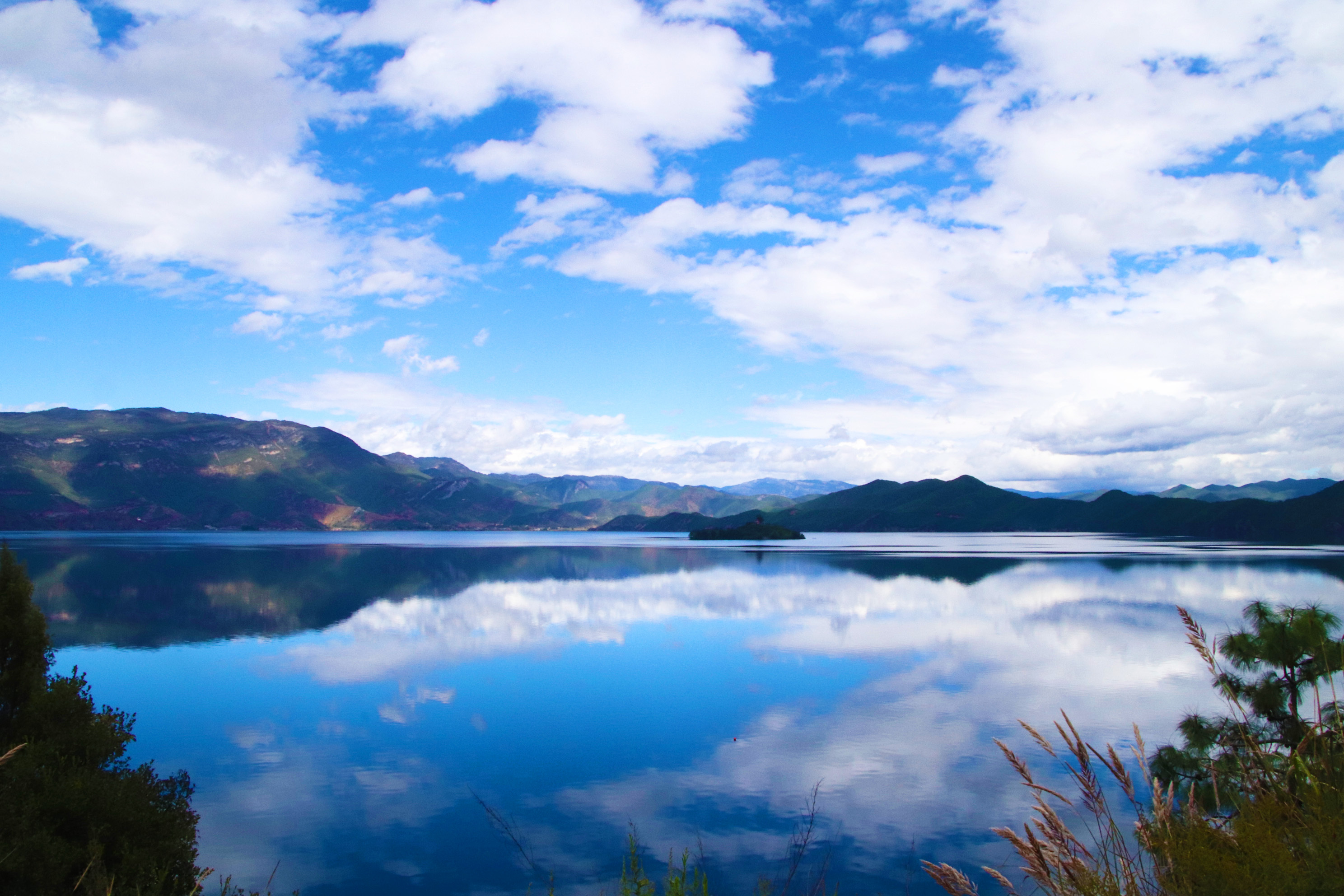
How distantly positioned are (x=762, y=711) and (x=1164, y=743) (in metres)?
12.0

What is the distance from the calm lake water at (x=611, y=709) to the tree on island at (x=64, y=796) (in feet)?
9.41

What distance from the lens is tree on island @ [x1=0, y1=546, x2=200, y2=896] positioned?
995cm

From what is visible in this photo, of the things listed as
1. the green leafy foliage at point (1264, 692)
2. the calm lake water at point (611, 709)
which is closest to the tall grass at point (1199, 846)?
the calm lake water at point (611, 709)

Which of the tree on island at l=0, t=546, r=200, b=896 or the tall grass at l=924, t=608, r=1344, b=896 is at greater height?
the tall grass at l=924, t=608, r=1344, b=896

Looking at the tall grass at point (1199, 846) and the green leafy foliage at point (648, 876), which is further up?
the tall grass at point (1199, 846)

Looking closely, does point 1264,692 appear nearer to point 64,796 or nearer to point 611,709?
point 611,709

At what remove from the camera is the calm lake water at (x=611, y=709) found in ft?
50.3

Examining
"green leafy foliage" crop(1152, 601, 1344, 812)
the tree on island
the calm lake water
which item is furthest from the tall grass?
the tree on island

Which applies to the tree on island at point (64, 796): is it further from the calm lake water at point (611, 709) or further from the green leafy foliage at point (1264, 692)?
the green leafy foliage at point (1264, 692)

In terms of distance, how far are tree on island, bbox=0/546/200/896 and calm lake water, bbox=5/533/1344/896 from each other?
9.41ft

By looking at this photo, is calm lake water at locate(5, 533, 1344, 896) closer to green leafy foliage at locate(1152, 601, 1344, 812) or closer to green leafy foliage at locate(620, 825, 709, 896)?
green leafy foliage at locate(620, 825, 709, 896)

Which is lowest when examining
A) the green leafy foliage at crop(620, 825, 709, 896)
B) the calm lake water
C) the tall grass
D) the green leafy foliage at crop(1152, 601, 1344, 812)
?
the calm lake water

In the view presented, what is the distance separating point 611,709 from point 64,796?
58.5 feet

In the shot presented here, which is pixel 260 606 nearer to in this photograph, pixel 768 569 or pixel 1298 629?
pixel 768 569
